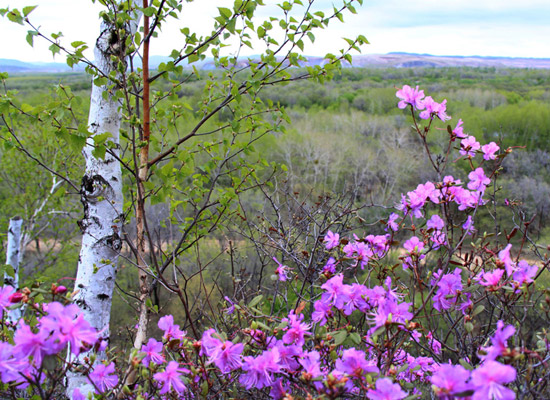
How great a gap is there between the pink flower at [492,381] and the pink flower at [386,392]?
19 cm

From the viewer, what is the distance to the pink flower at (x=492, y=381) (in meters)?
0.77

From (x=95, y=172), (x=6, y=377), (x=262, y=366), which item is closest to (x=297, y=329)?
(x=262, y=366)

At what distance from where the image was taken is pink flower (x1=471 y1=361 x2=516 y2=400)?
0.77 metres

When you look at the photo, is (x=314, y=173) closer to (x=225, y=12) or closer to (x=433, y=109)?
(x=225, y=12)

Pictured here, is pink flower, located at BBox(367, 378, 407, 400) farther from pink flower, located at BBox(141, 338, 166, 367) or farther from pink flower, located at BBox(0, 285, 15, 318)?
pink flower, located at BBox(0, 285, 15, 318)

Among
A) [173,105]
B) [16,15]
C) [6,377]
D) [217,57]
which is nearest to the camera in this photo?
[6,377]

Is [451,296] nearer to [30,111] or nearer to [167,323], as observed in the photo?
[167,323]

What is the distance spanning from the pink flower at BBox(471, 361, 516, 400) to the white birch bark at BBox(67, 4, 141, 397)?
1755 mm

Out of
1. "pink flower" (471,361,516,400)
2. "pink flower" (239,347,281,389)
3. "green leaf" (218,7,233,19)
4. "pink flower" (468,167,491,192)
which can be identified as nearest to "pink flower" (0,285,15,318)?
"pink flower" (239,347,281,389)

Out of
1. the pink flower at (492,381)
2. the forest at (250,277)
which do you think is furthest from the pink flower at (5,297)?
the pink flower at (492,381)

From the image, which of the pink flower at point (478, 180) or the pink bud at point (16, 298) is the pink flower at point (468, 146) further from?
the pink bud at point (16, 298)

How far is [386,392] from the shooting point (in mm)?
931

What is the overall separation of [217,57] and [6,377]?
2025mm

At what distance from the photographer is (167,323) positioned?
1310 mm
